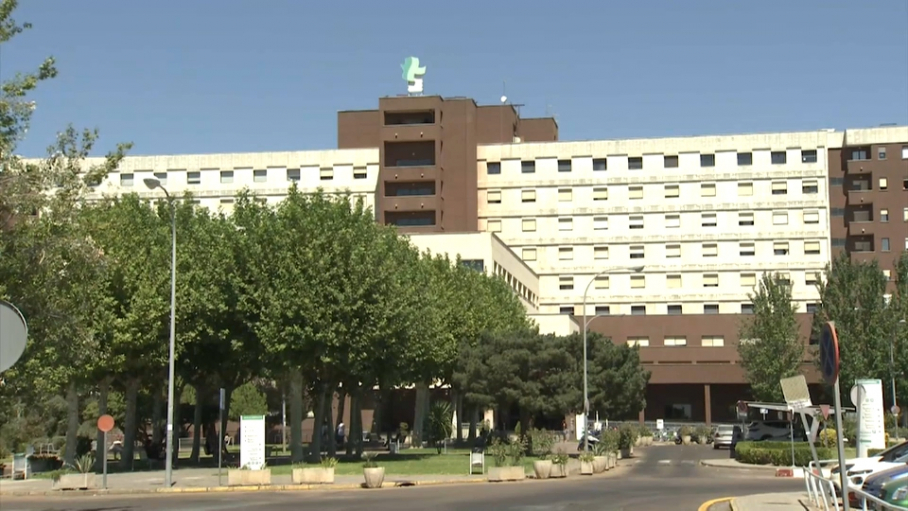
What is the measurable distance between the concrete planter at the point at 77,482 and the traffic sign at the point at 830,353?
82.1 feet

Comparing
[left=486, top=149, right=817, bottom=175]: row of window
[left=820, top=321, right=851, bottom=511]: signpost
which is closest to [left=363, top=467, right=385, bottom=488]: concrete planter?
[left=820, top=321, right=851, bottom=511]: signpost

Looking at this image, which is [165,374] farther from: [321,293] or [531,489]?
[531,489]

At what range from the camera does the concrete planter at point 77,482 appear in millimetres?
32969

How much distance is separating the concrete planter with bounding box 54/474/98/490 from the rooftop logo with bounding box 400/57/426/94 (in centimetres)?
6964

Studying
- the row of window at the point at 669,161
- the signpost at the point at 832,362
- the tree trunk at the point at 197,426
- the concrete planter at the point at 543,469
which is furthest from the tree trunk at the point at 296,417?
the row of window at the point at 669,161

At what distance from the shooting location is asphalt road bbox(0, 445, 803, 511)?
77.2 feet

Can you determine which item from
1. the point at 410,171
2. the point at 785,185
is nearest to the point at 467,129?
the point at 410,171

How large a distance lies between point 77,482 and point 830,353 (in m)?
26.0

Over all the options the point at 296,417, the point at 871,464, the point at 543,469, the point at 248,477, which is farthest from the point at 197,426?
the point at 871,464

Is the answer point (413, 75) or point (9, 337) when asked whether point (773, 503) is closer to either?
point (9, 337)

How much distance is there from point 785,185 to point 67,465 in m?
72.6

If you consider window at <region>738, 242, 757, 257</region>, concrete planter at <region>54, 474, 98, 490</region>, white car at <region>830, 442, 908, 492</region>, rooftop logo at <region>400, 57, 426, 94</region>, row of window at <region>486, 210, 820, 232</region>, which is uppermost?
rooftop logo at <region>400, 57, 426, 94</region>

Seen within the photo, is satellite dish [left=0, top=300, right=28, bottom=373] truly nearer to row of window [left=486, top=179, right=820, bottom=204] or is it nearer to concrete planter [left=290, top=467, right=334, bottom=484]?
concrete planter [left=290, top=467, right=334, bottom=484]

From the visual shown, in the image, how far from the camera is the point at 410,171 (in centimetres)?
9681
